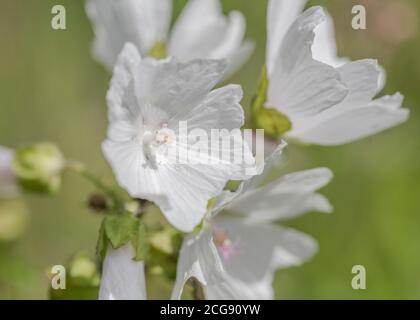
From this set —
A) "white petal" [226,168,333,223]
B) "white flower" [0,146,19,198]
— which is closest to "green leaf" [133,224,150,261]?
"white petal" [226,168,333,223]

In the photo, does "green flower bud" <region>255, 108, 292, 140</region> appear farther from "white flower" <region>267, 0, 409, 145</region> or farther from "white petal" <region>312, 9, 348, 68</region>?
"white petal" <region>312, 9, 348, 68</region>

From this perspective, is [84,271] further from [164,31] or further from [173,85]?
[164,31]

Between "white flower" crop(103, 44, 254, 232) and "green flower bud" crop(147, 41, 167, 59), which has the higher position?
"green flower bud" crop(147, 41, 167, 59)

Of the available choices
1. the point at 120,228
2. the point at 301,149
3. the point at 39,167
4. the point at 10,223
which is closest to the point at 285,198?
the point at 120,228

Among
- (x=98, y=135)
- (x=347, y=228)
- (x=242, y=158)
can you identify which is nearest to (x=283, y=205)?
(x=242, y=158)

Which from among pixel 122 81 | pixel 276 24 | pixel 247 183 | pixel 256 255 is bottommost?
pixel 256 255

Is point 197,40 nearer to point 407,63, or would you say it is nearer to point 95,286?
point 95,286
